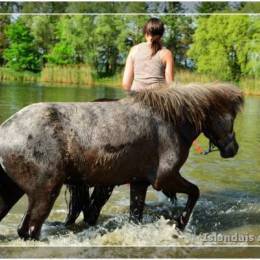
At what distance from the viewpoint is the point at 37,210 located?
4.71 meters

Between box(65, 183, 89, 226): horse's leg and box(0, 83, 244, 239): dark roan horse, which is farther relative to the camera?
box(65, 183, 89, 226): horse's leg

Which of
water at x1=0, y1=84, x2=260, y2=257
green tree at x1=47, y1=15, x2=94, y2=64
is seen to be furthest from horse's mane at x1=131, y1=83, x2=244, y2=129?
green tree at x1=47, y1=15, x2=94, y2=64

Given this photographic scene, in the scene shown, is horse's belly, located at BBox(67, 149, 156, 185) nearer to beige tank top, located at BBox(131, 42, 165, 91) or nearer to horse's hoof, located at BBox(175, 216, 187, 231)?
horse's hoof, located at BBox(175, 216, 187, 231)

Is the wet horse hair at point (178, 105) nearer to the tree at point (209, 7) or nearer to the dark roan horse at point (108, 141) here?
the dark roan horse at point (108, 141)

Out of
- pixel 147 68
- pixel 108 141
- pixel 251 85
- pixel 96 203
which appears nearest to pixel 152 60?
pixel 147 68

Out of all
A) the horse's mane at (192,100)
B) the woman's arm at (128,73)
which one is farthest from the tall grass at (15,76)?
the horse's mane at (192,100)

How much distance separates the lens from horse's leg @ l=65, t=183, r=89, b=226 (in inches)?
220

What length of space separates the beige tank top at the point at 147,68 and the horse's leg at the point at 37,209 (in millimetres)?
1557

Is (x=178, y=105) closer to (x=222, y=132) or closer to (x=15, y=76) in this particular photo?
(x=222, y=132)

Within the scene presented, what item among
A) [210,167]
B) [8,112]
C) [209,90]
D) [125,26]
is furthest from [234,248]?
[125,26]

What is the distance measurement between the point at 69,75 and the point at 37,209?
57.4ft

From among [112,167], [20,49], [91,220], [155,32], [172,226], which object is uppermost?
[155,32]

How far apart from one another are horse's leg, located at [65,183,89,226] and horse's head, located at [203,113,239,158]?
4.58ft

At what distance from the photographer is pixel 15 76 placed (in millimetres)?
20234
